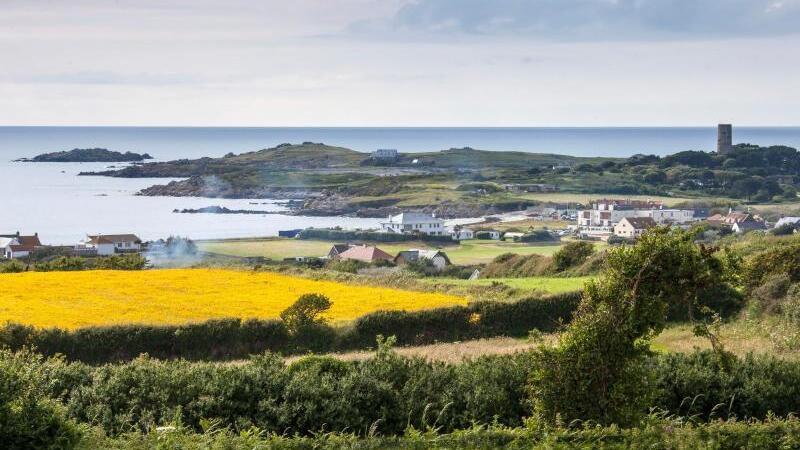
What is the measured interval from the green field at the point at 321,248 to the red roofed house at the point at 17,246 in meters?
10.4

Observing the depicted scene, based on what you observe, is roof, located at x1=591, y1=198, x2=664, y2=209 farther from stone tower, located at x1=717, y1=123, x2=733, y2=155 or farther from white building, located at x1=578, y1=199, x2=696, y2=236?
stone tower, located at x1=717, y1=123, x2=733, y2=155

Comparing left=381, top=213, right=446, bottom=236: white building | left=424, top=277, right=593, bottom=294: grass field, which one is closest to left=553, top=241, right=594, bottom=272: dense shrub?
left=424, top=277, right=593, bottom=294: grass field

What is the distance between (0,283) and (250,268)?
9963 millimetres

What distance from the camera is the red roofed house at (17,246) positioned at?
6006 centimetres

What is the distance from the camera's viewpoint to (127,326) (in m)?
24.3

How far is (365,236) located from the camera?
77250mm

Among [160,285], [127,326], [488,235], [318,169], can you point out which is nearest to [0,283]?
[160,285]

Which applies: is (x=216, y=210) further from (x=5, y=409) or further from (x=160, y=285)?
(x=5, y=409)

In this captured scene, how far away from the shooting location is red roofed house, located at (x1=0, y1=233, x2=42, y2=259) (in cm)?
6006

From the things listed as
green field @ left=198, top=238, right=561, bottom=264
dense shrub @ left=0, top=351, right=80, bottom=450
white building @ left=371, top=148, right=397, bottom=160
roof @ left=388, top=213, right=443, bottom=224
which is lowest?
green field @ left=198, top=238, right=561, bottom=264

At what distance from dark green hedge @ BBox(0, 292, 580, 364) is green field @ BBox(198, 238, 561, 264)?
101 ft

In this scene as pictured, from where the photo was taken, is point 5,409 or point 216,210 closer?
point 5,409

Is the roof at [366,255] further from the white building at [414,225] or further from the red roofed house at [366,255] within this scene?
the white building at [414,225]

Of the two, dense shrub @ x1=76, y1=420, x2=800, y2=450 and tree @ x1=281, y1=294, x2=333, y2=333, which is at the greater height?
dense shrub @ x1=76, y1=420, x2=800, y2=450
